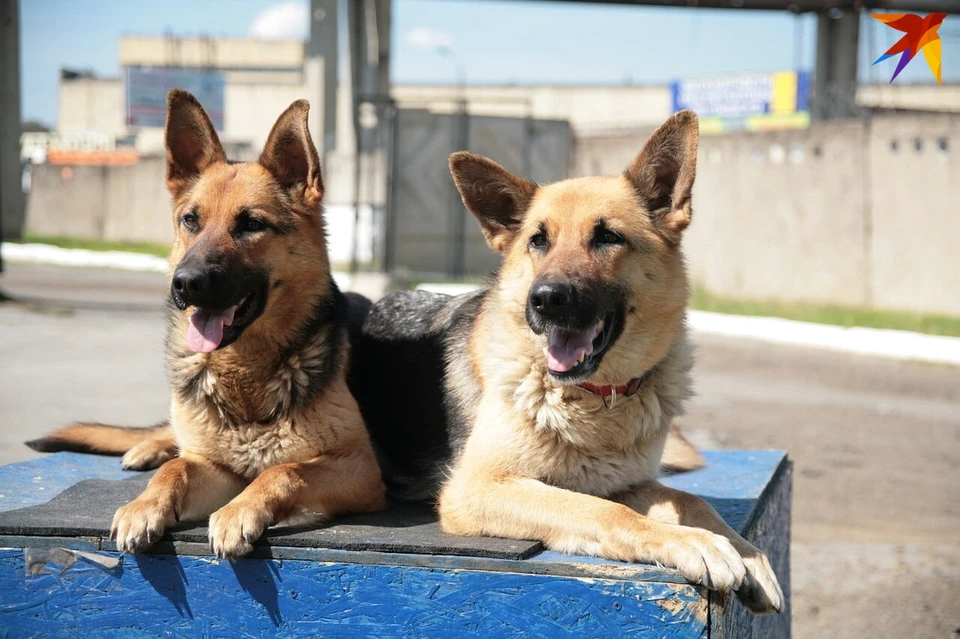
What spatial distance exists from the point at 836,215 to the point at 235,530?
13.7m

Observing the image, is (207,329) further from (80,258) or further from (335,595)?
(80,258)

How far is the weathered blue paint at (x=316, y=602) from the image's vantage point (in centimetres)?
261

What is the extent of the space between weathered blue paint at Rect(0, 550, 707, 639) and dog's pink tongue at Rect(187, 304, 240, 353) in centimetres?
74

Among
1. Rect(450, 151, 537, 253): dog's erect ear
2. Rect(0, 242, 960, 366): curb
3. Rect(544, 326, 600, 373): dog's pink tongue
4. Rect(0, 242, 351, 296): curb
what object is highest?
Rect(450, 151, 537, 253): dog's erect ear

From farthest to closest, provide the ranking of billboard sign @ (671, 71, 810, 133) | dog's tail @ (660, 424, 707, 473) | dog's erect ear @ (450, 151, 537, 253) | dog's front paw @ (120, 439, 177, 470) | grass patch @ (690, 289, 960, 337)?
billboard sign @ (671, 71, 810, 133)
grass patch @ (690, 289, 960, 337)
dog's tail @ (660, 424, 707, 473)
dog's front paw @ (120, 439, 177, 470)
dog's erect ear @ (450, 151, 537, 253)

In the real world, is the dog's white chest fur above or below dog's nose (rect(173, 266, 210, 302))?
below

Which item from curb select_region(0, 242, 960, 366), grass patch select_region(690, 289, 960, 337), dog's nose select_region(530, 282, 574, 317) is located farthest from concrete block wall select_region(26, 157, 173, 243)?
dog's nose select_region(530, 282, 574, 317)

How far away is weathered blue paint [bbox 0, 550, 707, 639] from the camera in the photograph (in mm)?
2609

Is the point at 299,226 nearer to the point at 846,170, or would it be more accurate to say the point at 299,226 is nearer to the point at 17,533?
the point at 17,533

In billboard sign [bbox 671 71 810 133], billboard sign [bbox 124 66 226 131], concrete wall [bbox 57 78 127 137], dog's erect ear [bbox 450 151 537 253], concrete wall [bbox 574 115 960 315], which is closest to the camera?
dog's erect ear [bbox 450 151 537 253]

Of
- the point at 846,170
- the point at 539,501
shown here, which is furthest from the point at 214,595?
the point at 846,170

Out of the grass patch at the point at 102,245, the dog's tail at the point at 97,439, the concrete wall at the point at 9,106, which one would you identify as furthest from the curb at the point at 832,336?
the concrete wall at the point at 9,106

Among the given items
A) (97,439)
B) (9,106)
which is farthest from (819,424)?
(9,106)

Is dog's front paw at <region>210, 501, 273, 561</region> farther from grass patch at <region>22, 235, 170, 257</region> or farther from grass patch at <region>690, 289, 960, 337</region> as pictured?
grass patch at <region>22, 235, 170, 257</region>
